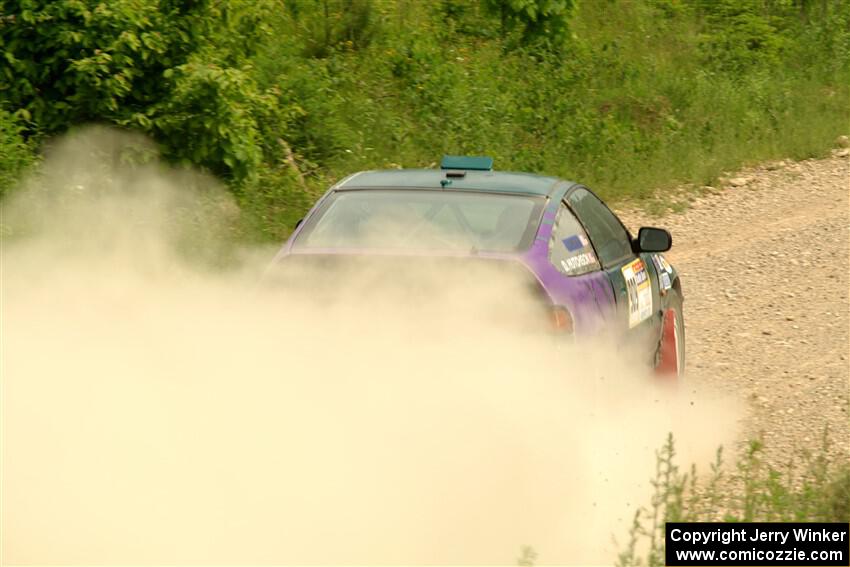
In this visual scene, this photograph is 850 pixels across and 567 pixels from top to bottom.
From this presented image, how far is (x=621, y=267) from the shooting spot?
24.0ft

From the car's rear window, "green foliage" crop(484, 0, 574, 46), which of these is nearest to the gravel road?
the car's rear window

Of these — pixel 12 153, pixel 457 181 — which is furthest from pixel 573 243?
pixel 12 153

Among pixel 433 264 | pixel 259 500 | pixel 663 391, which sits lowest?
pixel 663 391

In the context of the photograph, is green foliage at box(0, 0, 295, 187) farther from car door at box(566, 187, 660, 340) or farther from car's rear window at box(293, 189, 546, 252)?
car's rear window at box(293, 189, 546, 252)

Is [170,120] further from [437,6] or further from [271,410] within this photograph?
[437,6]

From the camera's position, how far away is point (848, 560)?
17.2 feet

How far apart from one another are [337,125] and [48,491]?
8.53m

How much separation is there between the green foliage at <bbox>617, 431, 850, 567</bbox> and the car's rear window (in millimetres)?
1323

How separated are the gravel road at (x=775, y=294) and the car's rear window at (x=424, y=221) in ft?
5.32

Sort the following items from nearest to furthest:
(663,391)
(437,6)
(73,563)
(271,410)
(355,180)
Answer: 1. (73,563)
2. (271,410)
3. (355,180)
4. (663,391)
5. (437,6)

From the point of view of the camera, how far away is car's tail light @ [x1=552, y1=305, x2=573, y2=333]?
594 cm

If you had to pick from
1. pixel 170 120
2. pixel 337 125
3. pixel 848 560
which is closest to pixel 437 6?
pixel 337 125

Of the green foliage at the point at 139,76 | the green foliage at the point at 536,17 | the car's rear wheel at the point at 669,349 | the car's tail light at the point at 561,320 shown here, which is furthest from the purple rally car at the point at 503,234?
the green foliage at the point at 536,17

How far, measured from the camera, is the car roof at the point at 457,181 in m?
6.82
